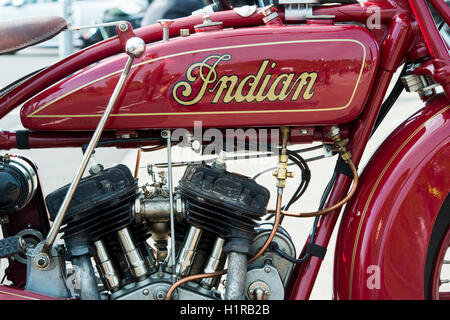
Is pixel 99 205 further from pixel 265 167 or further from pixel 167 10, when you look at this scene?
pixel 167 10

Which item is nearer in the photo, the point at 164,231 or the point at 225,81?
the point at 225,81

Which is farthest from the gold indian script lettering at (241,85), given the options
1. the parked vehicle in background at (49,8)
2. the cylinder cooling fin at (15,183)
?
the parked vehicle in background at (49,8)

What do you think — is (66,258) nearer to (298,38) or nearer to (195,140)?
(195,140)

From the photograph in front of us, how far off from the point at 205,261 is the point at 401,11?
1.00m

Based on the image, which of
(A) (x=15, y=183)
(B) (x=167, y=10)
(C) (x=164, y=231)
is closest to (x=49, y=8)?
(B) (x=167, y=10)

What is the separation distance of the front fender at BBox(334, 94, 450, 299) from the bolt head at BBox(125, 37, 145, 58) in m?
0.80

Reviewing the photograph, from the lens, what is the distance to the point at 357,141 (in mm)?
1996

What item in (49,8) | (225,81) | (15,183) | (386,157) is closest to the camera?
(225,81)

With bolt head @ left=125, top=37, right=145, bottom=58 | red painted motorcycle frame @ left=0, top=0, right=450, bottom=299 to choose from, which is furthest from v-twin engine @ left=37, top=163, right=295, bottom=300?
bolt head @ left=125, top=37, right=145, bottom=58

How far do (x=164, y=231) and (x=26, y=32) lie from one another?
0.75 m

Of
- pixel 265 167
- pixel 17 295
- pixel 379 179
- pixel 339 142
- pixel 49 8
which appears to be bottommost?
pixel 17 295

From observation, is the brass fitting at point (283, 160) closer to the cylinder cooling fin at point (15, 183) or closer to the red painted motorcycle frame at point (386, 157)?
the red painted motorcycle frame at point (386, 157)
